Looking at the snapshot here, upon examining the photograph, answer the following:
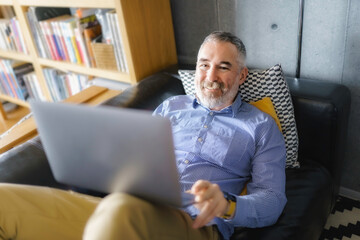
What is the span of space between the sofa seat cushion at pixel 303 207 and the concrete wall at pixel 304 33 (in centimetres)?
38

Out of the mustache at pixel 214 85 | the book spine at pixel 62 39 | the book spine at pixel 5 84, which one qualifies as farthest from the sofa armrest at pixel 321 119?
the book spine at pixel 5 84

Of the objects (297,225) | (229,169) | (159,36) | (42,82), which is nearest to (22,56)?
(42,82)

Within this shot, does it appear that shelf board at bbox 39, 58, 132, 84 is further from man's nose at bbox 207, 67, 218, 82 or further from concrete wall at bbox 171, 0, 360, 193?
man's nose at bbox 207, 67, 218, 82

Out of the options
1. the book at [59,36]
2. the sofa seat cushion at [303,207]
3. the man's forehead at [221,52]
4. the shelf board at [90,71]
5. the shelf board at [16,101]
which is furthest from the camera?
the shelf board at [16,101]

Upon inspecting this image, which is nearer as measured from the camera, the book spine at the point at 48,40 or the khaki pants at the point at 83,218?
the khaki pants at the point at 83,218

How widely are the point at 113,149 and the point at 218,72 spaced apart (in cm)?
67

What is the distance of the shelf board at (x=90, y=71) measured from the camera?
192 centimetres

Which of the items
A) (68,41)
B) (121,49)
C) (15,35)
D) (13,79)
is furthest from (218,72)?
(13,79)

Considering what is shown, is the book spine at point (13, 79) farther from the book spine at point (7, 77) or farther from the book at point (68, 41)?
the book at point (68, 41)

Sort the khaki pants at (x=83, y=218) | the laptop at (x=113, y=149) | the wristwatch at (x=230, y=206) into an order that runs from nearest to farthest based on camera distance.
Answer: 1. the laptop at (x=113, y=149)
2. the khaki pants at (x=83, y=218)
3. the wristwatch at (x=230, y=206)

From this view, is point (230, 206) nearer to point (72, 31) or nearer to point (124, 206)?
point (124, 206)

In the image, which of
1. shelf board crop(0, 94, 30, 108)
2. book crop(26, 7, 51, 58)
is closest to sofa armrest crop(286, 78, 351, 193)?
book crop(26, 7, 51, 58)

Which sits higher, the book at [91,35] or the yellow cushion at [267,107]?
the book at [91,35]

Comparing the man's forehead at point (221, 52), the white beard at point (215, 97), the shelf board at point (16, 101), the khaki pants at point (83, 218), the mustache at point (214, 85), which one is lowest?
the shelf board at point (16, 101)
